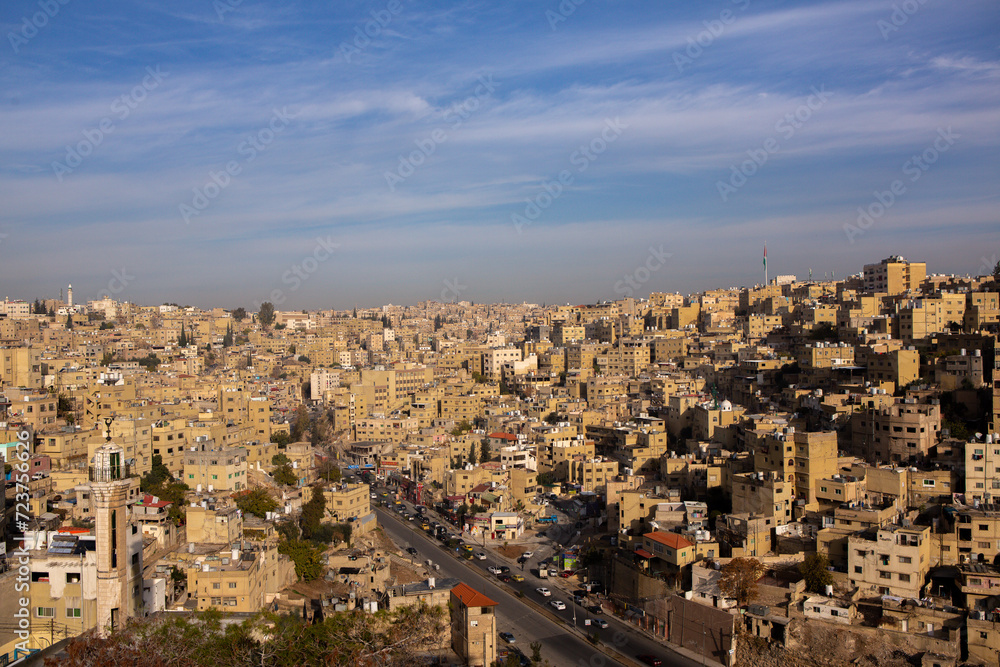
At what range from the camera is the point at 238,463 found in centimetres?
1794

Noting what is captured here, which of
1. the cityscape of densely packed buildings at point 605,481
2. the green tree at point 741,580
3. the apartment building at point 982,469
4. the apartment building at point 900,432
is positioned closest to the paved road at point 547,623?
the cityscape of densely packed buildings at point 605,481

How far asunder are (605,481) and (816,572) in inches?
328

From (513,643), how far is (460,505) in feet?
25.1

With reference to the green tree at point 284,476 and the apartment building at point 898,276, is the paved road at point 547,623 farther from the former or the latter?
→ the apartment building at point 898,276

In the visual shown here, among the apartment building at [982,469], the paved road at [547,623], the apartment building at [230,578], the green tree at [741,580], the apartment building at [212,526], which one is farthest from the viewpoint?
the apartment building at [982,469]

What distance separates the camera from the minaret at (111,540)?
841cm

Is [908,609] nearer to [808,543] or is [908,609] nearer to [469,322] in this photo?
[808,543]

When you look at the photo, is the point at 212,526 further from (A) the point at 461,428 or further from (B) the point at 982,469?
(A) the point at 461,428

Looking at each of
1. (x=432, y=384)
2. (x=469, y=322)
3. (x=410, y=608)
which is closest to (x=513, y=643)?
(x=410, y=608)

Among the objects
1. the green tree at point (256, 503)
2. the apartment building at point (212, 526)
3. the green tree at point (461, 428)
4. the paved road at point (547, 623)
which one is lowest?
the paved road at point (547, 623)

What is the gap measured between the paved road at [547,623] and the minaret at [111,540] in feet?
19.5

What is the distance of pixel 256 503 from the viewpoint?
16.0 meters

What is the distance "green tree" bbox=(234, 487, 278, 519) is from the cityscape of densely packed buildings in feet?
0.56

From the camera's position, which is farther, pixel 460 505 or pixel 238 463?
pixel 460 505
